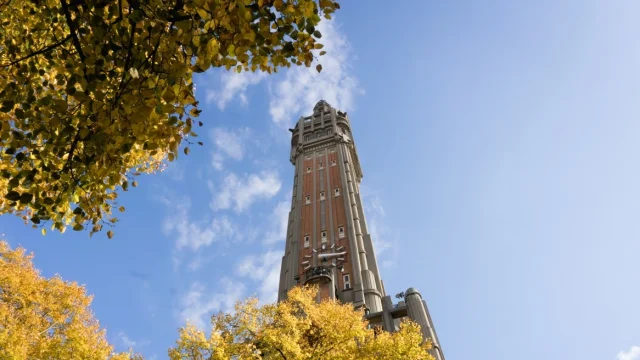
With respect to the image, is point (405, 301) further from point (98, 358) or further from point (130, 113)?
point (130, 113)

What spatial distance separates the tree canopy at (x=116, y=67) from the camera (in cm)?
482

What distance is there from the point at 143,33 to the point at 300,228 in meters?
47.1

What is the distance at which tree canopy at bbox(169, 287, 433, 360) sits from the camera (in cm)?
1734

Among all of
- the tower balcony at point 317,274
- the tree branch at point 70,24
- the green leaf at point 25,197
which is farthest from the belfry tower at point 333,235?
the tree branch at point 70,24

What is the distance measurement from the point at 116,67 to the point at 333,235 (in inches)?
1755

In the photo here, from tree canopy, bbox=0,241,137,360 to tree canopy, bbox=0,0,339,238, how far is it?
1402 centimetres

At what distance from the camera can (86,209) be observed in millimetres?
6113

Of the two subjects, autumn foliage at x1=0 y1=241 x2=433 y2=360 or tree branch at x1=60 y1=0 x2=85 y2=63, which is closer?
tree branch at x1=60 y1=0 x2=85 y2=63

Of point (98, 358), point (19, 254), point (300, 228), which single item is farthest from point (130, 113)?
point (300, 228)

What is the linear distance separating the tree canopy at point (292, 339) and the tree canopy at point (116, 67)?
1326cm

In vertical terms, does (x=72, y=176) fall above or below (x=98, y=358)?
below

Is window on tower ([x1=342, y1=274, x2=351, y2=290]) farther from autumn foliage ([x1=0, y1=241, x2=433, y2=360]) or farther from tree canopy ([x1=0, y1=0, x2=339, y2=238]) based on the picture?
tree canopy ([x1=0, y1=0, x2=339, y2=238])

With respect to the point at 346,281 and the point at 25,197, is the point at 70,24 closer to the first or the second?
the point at 25,197

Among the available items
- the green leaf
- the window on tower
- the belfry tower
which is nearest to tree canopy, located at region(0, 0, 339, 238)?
the green leaf
